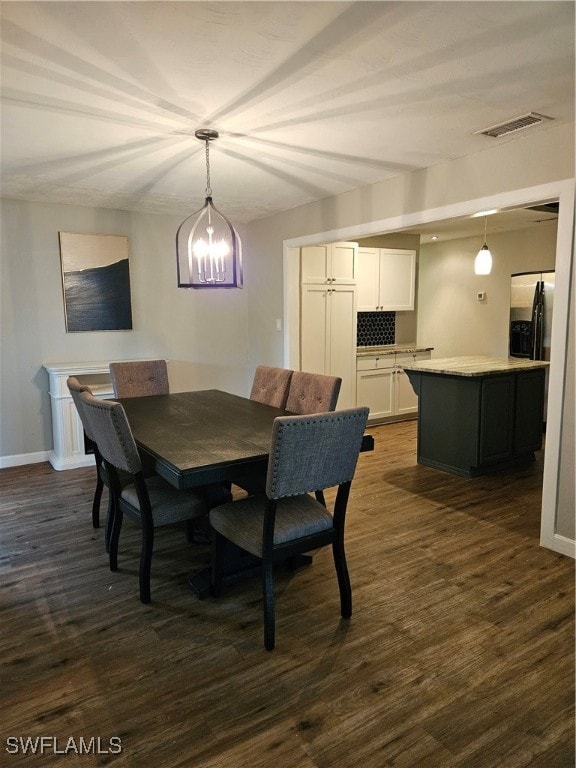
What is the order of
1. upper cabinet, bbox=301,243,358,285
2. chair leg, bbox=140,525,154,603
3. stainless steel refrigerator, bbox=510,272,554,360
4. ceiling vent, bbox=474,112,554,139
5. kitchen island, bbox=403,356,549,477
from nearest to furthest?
chair leg, bbox=140,525,154,603 → ceiling vent, bbox=474,112,554,139 → kitchen island, bbox=403,356,549,477 → upper cabinet, bbox=301,243,358,285 → stainless steel refrigerator, bbox=510,272,554,360

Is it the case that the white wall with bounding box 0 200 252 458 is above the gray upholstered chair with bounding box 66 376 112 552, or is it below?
above

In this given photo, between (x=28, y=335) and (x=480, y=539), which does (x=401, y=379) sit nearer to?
(x=480, y=539)

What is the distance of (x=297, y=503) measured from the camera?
2291 millimetres

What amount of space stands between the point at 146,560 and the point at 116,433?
2.07 ft

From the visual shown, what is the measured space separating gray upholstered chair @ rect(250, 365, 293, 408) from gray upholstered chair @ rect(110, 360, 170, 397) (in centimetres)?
84

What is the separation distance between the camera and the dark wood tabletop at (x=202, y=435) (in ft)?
6.77

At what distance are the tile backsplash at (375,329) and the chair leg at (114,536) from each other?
4.04 meters

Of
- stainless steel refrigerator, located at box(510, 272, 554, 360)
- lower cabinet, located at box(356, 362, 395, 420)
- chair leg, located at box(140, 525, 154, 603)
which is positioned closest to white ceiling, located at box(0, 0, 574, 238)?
chair leg, located at box(140, 525, 154, 603)

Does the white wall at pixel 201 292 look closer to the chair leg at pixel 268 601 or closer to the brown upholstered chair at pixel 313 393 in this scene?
the brown upholstered chair at pixel 313 393

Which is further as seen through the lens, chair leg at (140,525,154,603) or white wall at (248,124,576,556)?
white wall at (248,124,576,556)

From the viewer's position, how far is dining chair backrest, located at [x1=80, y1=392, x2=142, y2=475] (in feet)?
7.31

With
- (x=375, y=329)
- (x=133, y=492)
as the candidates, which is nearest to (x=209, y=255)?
(x=133, y=492)

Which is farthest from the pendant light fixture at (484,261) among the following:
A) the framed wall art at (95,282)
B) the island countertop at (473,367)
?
the framed wall art at (95,282)

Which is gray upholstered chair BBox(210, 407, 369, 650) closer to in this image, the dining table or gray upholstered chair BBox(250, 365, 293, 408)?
the dining table
